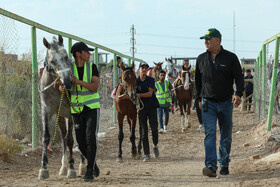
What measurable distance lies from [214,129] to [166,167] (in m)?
2.06

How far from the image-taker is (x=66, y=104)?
7.51 metres

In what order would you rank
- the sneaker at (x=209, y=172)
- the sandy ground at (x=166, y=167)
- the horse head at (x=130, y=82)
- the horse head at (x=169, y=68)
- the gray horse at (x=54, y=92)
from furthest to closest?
the horse head at (x=169, y=68) < the horse head at (x=130, y=82) < the sneaker at (x=209, y=172) < the sandy ground at (x=166, y=167) < the gray horse at (x=54, y=92)

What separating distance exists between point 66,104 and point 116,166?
2.18 m

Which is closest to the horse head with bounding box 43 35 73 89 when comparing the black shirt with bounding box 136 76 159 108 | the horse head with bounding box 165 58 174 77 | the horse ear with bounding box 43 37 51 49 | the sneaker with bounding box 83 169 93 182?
the horse ear with bounding box 43 37 51 49

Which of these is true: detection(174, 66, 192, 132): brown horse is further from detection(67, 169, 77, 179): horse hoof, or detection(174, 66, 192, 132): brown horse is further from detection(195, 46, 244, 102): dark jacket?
detection(67, 169, 77, 179): horse hoof

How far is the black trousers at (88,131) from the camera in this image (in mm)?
6785

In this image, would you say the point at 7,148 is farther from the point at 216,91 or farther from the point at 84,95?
the point at 216,91

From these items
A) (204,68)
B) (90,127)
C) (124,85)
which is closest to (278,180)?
(204,68)

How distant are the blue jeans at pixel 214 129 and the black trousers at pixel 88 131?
1.83 meters

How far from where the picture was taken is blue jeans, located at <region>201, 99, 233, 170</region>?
23.3 feet

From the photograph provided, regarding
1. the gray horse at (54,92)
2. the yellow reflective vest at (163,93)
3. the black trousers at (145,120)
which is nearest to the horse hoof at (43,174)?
the gray horse at (54,92)

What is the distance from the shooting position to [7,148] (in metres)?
8.39

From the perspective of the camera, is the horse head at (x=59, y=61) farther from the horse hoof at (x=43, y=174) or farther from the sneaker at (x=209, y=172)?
the sneaker at (x=209, y=172)

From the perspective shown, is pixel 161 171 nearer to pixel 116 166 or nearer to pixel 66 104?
pixel 116 166
